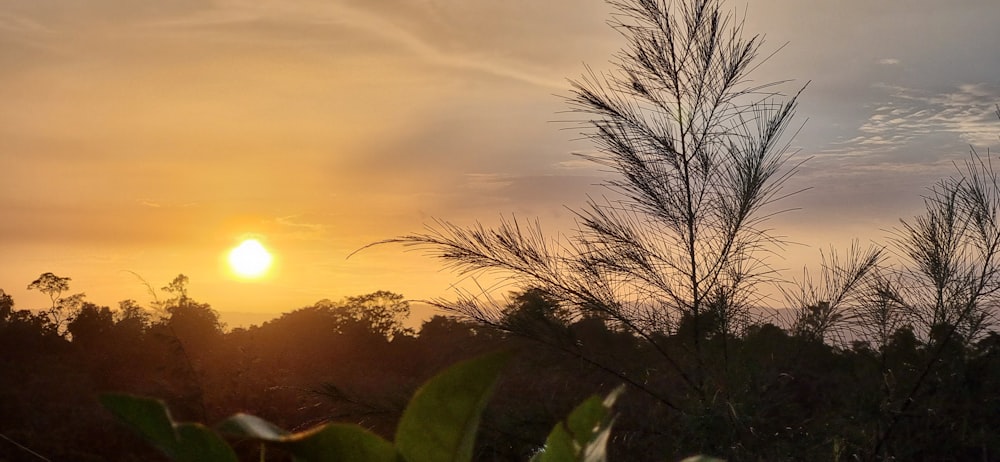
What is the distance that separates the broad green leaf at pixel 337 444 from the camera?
1.09 feet

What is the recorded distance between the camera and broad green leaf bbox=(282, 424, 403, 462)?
33cm

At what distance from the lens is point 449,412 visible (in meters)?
0.35

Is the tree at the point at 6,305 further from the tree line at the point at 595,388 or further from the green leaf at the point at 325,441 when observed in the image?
the green leaf at the point at 325,441

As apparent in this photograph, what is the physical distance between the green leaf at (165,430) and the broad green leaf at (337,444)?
0.14 ft

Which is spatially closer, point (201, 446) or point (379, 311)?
point (201, 446)

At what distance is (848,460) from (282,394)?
333 cm

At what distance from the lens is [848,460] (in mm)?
4301

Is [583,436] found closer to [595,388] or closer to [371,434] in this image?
[371,434]

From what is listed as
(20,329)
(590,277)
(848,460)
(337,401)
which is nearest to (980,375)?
(848,460)

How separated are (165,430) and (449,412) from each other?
0.13 meters

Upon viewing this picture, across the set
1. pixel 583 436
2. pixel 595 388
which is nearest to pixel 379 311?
pixel 595 388

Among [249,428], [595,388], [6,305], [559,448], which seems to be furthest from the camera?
[6,305]

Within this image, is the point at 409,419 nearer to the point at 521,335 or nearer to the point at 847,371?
the point at 521,335

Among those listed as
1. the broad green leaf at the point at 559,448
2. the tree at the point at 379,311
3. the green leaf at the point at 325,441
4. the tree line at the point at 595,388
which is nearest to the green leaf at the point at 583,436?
the broad green leaf at the point at 559,448
